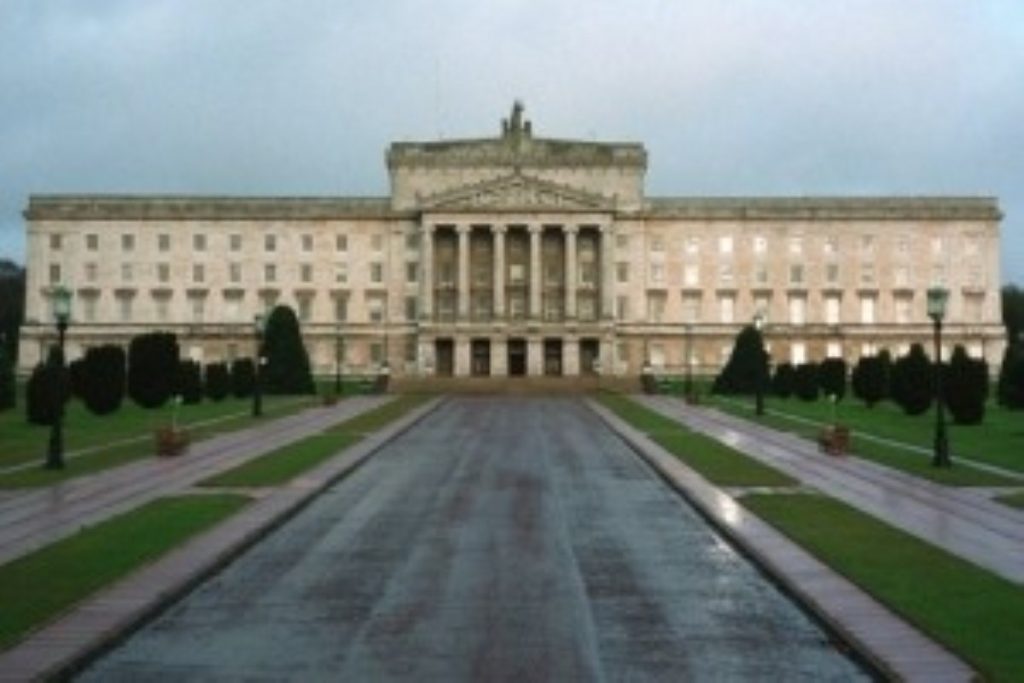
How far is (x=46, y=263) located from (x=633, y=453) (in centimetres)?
10347

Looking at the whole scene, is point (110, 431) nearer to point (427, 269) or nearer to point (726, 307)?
point (427, 269)

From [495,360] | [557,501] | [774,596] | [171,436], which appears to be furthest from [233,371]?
[774,596]

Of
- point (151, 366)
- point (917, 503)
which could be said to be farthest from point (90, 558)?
point (151, 366)

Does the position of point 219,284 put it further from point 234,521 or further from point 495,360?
point 234,521

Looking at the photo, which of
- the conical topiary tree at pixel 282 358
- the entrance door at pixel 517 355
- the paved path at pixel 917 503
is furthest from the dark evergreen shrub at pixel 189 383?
the entrance door at pixel 517 355

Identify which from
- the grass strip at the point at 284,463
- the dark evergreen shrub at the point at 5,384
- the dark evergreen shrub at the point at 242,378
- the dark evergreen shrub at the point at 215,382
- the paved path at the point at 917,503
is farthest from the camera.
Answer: the dark evergreen shrub at the point at 242,378

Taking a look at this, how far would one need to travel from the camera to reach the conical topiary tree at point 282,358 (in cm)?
9538

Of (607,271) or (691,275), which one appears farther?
(691,275)

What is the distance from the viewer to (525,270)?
13388cm

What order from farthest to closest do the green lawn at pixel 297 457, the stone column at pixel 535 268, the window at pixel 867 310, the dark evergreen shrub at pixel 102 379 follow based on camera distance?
the window at pixel 867 310 → the stone column at pixel 535 268 → the dark evergreen shrub at pixel 102 379 → the green lawn at pixel 297 457

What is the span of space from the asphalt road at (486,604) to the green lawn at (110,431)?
8.71 meters

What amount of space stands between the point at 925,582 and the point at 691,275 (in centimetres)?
11893

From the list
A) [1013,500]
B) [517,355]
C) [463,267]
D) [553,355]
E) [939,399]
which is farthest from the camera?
[463,267]

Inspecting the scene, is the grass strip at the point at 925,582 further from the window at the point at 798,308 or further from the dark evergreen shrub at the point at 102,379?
the window at the point at 798,308
